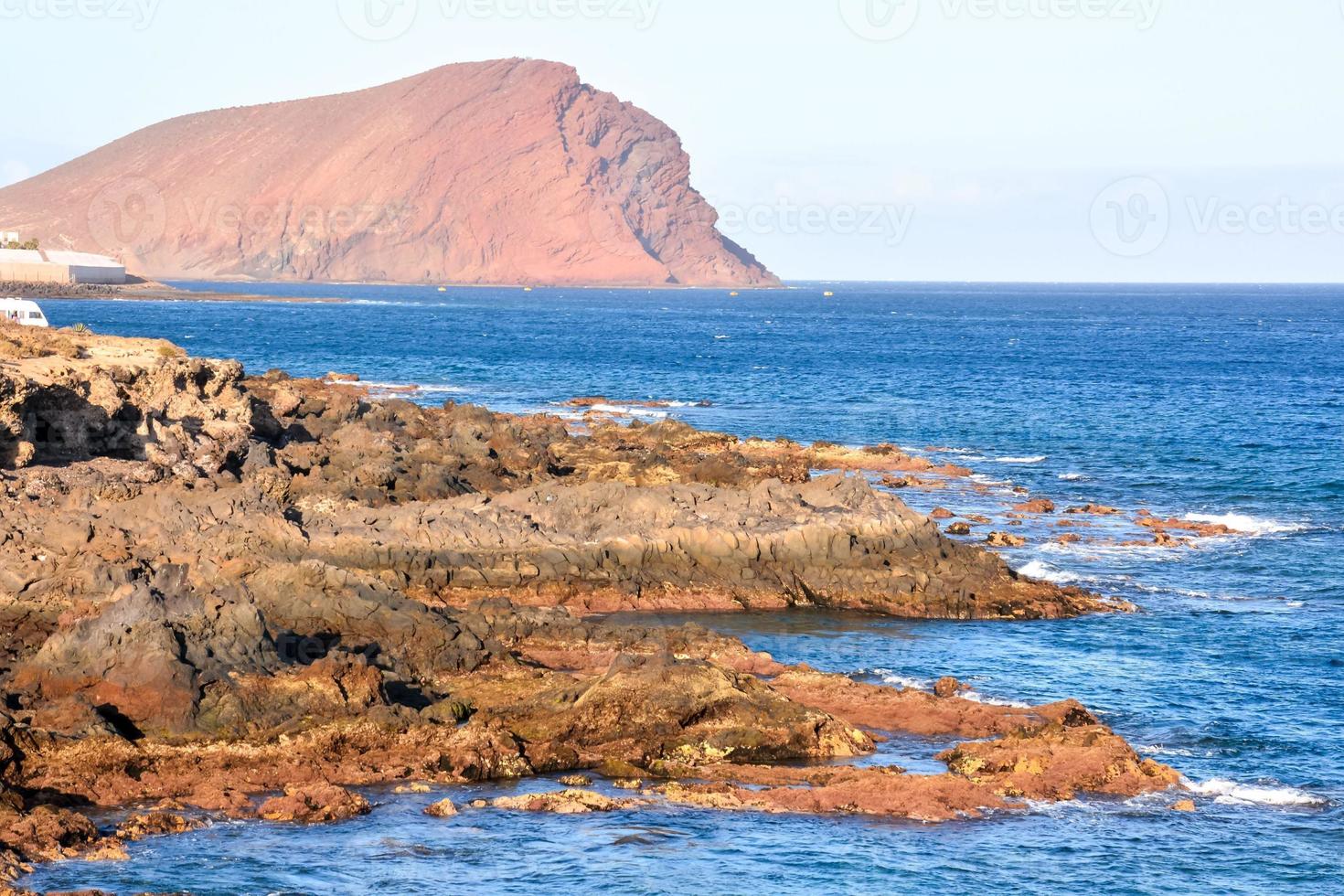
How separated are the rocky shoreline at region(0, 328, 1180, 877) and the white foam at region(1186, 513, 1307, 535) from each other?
10.3m

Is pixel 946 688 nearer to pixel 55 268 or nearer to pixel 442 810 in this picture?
pixel 442 810

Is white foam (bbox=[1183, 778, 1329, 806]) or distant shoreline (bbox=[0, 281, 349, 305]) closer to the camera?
white foam (bbox=[1183, 778, 1329, 806])

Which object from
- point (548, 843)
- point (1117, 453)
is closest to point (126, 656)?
point (548, 843)

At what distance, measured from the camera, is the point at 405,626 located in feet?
72.9

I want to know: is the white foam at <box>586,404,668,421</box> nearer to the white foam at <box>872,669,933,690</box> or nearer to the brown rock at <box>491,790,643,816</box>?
the white foam at <box>872,669,933,690</box>

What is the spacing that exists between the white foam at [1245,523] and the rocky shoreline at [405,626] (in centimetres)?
1028

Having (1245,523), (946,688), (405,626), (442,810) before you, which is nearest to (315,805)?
(442,810)

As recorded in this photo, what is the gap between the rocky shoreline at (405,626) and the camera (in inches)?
685

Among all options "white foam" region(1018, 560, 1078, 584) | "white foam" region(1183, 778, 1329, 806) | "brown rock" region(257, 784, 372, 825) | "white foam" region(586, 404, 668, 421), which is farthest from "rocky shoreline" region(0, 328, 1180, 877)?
"white foam" region(586, 404, 668, 421)

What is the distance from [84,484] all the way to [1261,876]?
67.1ft

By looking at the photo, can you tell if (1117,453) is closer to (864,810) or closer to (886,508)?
(886,508)

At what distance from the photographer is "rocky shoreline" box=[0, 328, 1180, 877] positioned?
1739 cm

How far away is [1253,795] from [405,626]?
449 inches

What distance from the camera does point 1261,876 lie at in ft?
51.8
